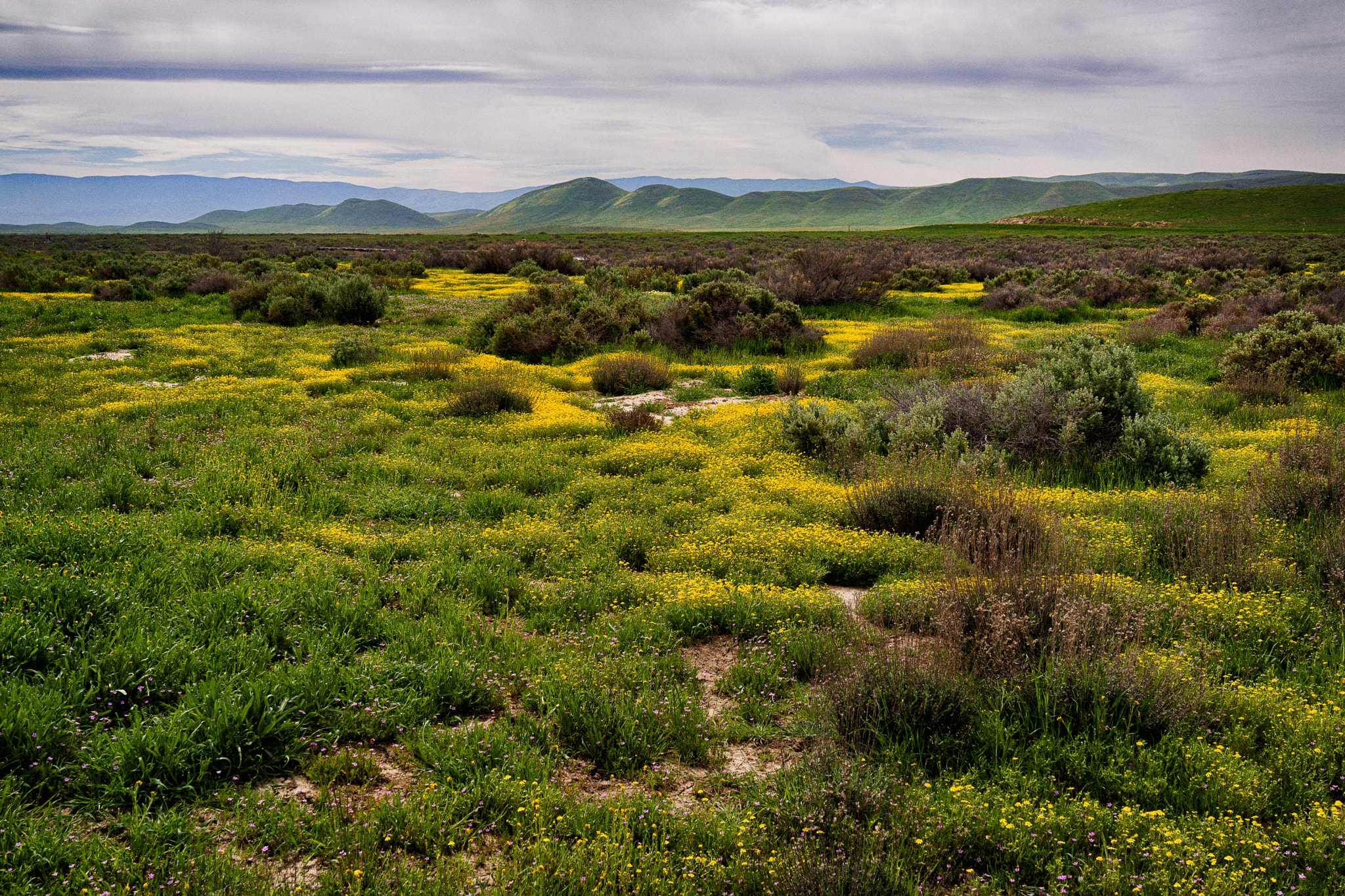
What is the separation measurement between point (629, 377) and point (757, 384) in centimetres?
266

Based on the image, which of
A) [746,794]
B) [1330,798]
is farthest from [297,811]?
[1330,798]

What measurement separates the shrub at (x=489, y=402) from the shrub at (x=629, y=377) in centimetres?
215

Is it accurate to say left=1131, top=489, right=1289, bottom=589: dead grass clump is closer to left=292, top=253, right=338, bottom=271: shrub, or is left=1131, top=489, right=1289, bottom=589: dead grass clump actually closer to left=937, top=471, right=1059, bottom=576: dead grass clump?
left=937, top=471, right=1059, bottom=576: dead grass clump

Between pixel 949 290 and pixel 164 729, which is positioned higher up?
pixel 949 290

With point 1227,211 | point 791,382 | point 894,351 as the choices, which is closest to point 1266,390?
point 894,351

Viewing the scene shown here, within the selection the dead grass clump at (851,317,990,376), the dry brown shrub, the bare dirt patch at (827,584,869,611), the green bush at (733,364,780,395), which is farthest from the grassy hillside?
the bare dirt patch at (827,584,869,611)

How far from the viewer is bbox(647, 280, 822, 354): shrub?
57.5ft

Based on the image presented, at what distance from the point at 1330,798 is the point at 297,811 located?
5.29 meters

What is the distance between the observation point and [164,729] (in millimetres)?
3883

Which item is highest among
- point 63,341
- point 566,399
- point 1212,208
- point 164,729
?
point 1212,208

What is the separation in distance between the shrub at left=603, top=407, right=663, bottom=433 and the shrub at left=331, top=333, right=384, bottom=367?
720 centimetres

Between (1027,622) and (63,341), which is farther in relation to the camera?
(63,341)

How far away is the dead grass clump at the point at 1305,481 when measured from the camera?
22.7 feet

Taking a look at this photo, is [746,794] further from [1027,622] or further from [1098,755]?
[1027,622]
